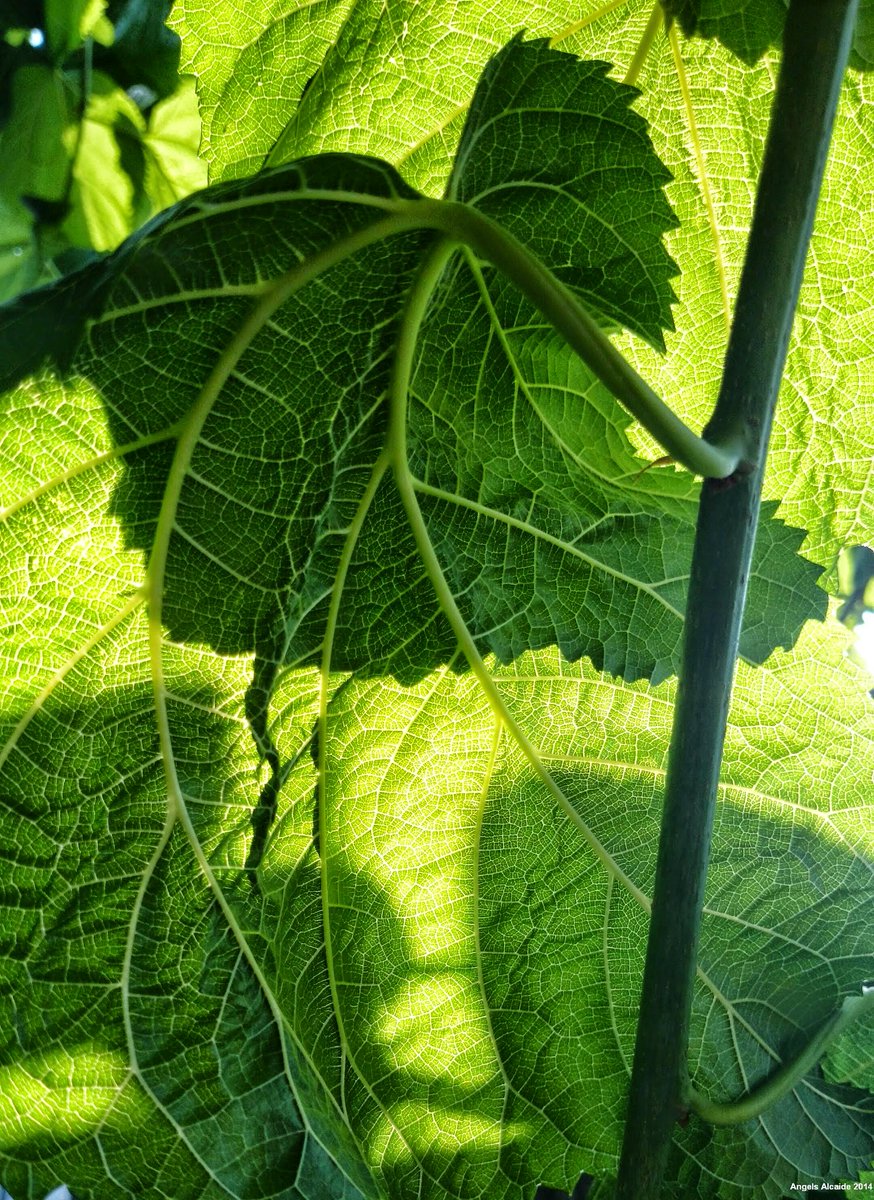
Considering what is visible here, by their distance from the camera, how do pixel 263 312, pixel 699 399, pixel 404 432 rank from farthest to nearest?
pixel 699 399, pixel 404 432, pixel 263 312

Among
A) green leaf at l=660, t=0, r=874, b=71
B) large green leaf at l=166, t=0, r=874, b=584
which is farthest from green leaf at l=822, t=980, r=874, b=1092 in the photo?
green leaf at l=660, t=0, r=874, b=71

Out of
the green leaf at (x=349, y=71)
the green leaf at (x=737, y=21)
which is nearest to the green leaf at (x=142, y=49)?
the green leaf at (x=349, y=71)

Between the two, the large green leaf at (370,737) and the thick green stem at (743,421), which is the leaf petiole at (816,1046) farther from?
the thick green stem at (743,421)

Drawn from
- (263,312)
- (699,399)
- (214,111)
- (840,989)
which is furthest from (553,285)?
(840,989)

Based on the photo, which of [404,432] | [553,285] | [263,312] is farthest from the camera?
[404,432]

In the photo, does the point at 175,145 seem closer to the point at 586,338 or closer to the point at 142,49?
the point at 142,49

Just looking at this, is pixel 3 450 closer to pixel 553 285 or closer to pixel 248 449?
pixel 248 449
